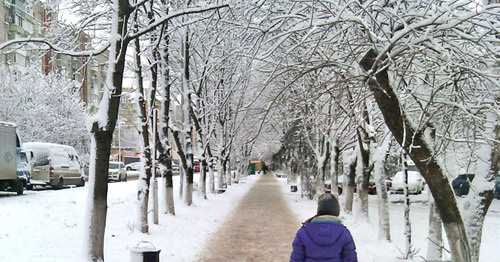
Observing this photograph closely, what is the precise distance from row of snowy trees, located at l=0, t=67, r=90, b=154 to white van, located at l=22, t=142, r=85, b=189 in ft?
34.1

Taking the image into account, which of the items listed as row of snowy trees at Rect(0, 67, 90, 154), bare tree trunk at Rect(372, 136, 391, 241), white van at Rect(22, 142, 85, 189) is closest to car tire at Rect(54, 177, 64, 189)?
white van at Rect(22, 142, 85, 189)

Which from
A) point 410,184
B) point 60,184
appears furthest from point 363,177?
point 410,184

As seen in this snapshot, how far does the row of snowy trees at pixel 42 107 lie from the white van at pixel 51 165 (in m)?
10.4

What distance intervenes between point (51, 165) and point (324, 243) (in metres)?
22.7

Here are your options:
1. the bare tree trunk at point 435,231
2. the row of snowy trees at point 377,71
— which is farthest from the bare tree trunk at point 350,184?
the bare tree trunk at point 435,231

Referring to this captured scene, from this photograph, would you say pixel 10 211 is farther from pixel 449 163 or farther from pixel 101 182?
pixel 449 163

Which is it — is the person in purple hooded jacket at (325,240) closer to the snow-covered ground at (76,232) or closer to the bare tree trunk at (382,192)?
the snow-covered ground at (76,232)

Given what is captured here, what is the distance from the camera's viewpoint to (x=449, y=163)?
11.9 metres

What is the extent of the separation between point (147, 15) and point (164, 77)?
2.90 m

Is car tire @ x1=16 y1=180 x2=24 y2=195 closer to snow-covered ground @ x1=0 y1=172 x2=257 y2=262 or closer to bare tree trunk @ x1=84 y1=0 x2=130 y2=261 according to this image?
snow-covered ground @ x1=0 y1=172 x2=257 y2=262

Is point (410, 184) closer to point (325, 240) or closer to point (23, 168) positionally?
point (23, 168)

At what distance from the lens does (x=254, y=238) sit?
46.8 feet

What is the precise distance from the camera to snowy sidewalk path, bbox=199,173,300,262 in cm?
1155

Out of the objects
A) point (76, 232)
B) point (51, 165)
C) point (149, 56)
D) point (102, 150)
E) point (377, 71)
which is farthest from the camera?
point (51, 165)
